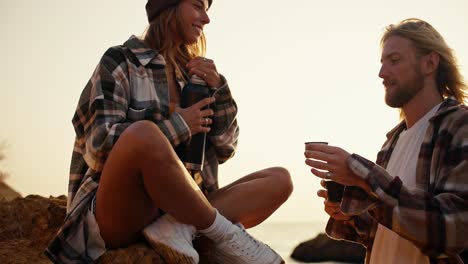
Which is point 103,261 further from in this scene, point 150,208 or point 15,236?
point 15,236

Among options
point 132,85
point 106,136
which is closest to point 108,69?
point 132,85

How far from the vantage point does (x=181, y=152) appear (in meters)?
3.35

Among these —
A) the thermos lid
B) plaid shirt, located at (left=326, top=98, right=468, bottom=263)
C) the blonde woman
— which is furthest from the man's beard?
the thermos lid

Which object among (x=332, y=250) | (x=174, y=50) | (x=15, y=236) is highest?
(x=174, y=50)

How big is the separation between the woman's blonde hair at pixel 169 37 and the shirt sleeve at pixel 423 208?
1325mm

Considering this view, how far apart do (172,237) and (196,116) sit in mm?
709

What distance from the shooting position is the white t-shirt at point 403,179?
3.55 metres

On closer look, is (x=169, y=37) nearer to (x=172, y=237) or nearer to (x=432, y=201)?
(x=172, y=237)

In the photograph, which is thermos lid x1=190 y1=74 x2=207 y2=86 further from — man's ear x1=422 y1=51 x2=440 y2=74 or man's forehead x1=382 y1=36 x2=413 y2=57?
man's ear x1=422 y1=51 x2=440 y2=74

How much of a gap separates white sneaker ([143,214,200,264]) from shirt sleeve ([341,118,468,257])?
96cm

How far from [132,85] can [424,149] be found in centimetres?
186

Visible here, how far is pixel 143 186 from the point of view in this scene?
9.64ft

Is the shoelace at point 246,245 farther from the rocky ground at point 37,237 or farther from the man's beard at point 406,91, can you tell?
the man's beard at point 406,91

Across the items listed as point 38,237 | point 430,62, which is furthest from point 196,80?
point 430,62
